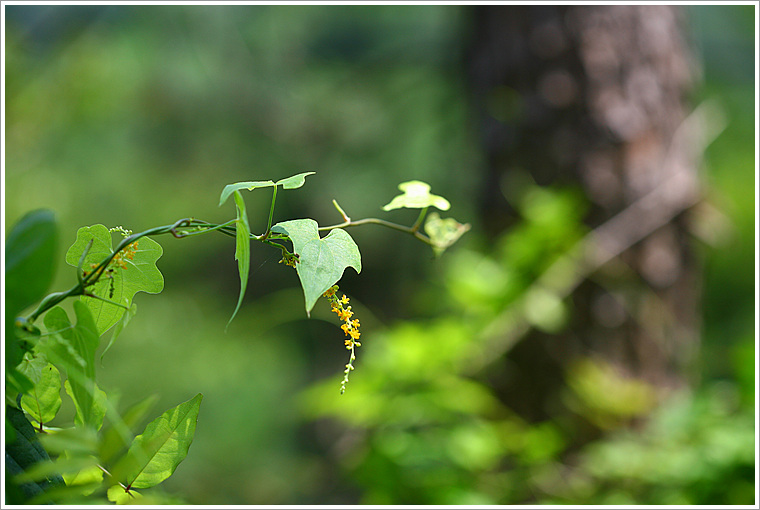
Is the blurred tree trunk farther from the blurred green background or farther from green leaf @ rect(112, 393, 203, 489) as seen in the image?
→ green leaf @ rect(112, 393, 203, 489)

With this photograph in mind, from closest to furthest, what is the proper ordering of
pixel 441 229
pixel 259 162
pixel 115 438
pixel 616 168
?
1. pixel 115 438
2. pixel 441 229
3. pixel 616 168
4. pixel 259 162

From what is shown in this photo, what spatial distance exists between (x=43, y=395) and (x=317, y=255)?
0.32 feet

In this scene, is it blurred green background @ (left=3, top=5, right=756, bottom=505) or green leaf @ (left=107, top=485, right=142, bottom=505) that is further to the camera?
blurred green background @ (left=3, top=5, right=756, bottom=505)

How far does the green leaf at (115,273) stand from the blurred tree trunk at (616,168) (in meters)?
0.57

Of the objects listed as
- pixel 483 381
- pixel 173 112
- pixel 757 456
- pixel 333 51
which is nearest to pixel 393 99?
pixel 333 51

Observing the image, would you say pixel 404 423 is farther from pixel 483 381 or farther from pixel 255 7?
pixel 255 7

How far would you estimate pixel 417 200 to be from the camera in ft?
0.70

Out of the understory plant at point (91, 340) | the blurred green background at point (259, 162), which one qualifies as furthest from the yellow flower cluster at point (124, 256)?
the blurred green background at point (259, 162)

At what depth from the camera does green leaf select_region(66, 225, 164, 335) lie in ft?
0.56

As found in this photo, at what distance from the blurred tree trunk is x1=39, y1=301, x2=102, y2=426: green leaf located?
60 cm

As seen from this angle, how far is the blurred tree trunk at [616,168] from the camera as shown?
66 centimetres

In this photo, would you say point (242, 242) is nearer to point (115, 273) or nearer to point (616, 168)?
point (115, 273)

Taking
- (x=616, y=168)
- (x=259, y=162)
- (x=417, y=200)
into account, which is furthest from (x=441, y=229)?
(x=259, y=162)

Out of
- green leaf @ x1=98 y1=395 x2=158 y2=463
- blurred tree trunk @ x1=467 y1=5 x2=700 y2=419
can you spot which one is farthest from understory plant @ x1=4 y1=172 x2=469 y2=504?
blurred tree trunk @ x1=467 y1=5 x2=700 y2=419
